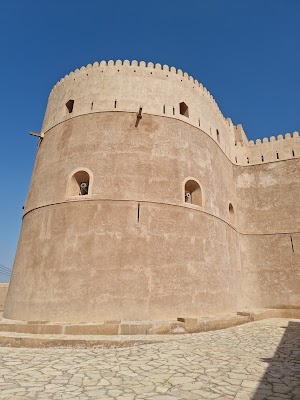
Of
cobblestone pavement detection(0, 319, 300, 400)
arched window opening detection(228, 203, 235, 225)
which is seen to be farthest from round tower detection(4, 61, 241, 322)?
cobblestone pavement detection(0, 319, 300, 400)

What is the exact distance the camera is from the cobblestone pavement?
11.0 feet

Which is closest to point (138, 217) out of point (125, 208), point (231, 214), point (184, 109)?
point (125, 208)

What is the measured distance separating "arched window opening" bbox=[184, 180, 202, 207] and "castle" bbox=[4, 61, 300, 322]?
0.13 ft

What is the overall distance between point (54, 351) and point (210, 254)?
18.5 ft

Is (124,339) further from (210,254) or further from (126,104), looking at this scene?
(126,104)

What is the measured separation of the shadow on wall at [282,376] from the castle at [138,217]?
9.85ft

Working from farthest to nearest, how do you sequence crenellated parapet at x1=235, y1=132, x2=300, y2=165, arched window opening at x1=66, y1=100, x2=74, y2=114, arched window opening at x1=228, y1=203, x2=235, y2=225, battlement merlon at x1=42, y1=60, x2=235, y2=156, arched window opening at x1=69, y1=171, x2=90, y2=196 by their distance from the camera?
crenellated parapet at x1=235, y1=132, x2=300, y2=165, arched window opening at x1=228, y1=203, x2=235, y2=225, arched window opening at x1=66, y1=100, x2=74, y2=114, battlement merlon at x1=42, y1=60, x2=235, y2=156, arched window opening at x1=69, y1=171, x2=90, y2=196

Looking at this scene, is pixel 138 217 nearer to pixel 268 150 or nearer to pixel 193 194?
pixel 193 194

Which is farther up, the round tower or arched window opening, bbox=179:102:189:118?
arched window opening, bbox=179:102:189:118

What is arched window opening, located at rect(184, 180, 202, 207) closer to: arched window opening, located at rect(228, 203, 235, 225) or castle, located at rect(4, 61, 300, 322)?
castle, located at rect(4, 61, 300, 322)

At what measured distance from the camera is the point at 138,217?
26.7 ft

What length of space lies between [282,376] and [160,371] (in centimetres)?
178

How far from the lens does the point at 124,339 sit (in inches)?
227

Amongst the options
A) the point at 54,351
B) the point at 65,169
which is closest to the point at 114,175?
the point at 65,169
